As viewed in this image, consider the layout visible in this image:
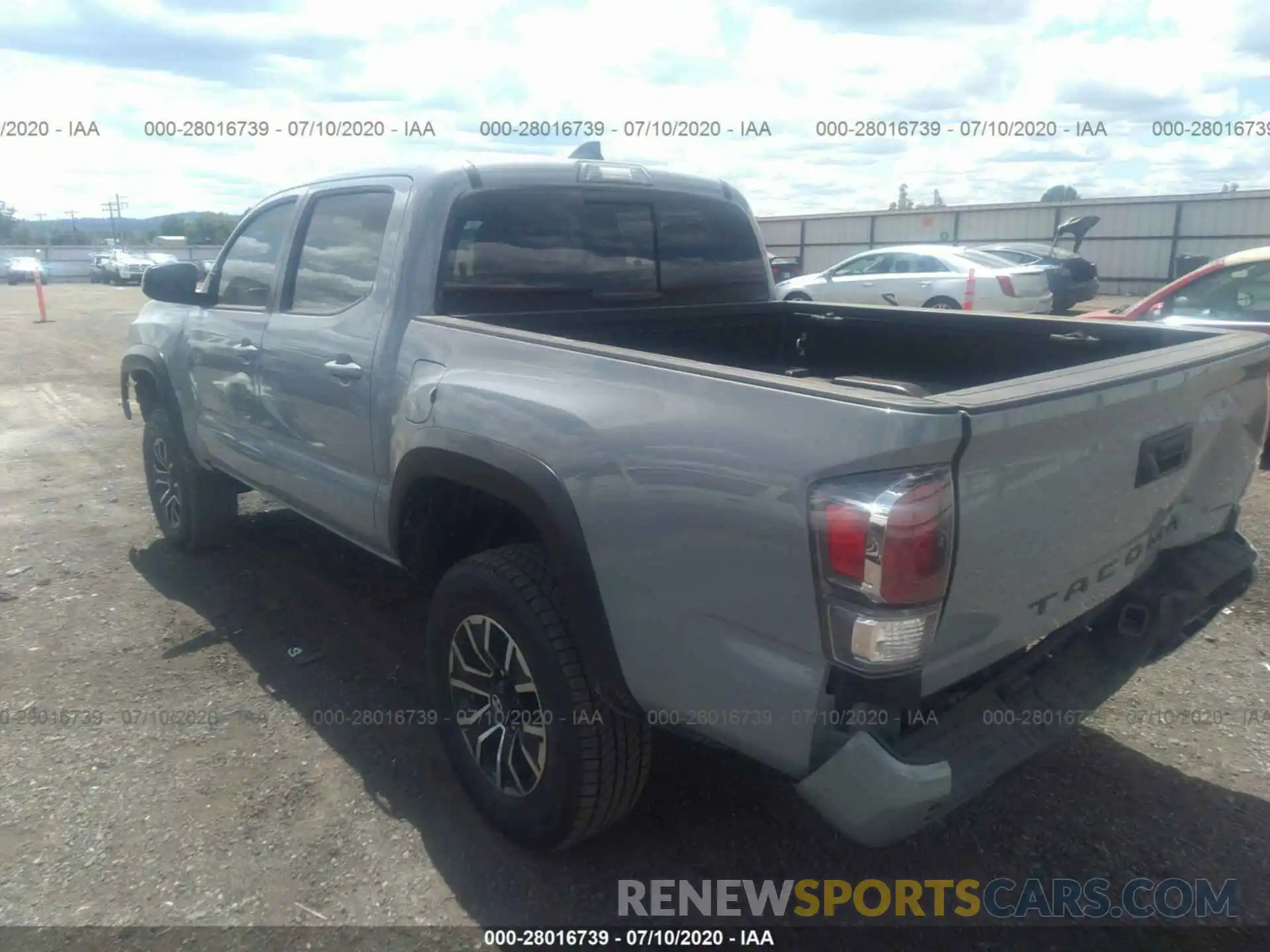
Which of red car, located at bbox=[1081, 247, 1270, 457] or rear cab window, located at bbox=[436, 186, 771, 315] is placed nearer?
rear cab window, located at bbox=[436, 186, 771, 315]

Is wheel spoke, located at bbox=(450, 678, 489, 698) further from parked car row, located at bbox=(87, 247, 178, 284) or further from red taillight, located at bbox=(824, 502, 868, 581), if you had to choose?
parked car row, located at bbox=(87, 247, 178, 284)

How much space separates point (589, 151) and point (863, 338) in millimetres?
1401

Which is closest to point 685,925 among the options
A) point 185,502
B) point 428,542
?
point 428,542

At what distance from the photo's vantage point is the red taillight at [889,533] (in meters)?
1.93

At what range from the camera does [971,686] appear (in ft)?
7.81

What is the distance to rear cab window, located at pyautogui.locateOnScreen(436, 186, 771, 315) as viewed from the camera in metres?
3.54

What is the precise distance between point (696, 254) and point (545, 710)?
89.2 inches

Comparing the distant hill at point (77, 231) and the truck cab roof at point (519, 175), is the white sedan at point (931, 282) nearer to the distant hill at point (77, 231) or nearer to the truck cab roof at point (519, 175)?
the truck cab roof at point (519, 175)

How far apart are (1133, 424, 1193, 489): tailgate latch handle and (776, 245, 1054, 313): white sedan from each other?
12.2 m

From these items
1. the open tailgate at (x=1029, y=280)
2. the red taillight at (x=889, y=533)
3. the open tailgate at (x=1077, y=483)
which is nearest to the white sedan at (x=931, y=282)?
the open tailgate at (x=1029, y=280)

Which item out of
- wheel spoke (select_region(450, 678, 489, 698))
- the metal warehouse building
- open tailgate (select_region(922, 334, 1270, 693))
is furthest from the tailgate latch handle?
the metal warehouse building

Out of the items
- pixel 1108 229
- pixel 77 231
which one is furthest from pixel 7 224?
pixel 1108 229

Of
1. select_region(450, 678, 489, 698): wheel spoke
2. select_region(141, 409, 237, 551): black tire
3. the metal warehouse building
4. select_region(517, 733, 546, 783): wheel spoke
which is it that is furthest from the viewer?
the metal warehouse building

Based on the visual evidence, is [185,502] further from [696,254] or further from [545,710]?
[545,710]
